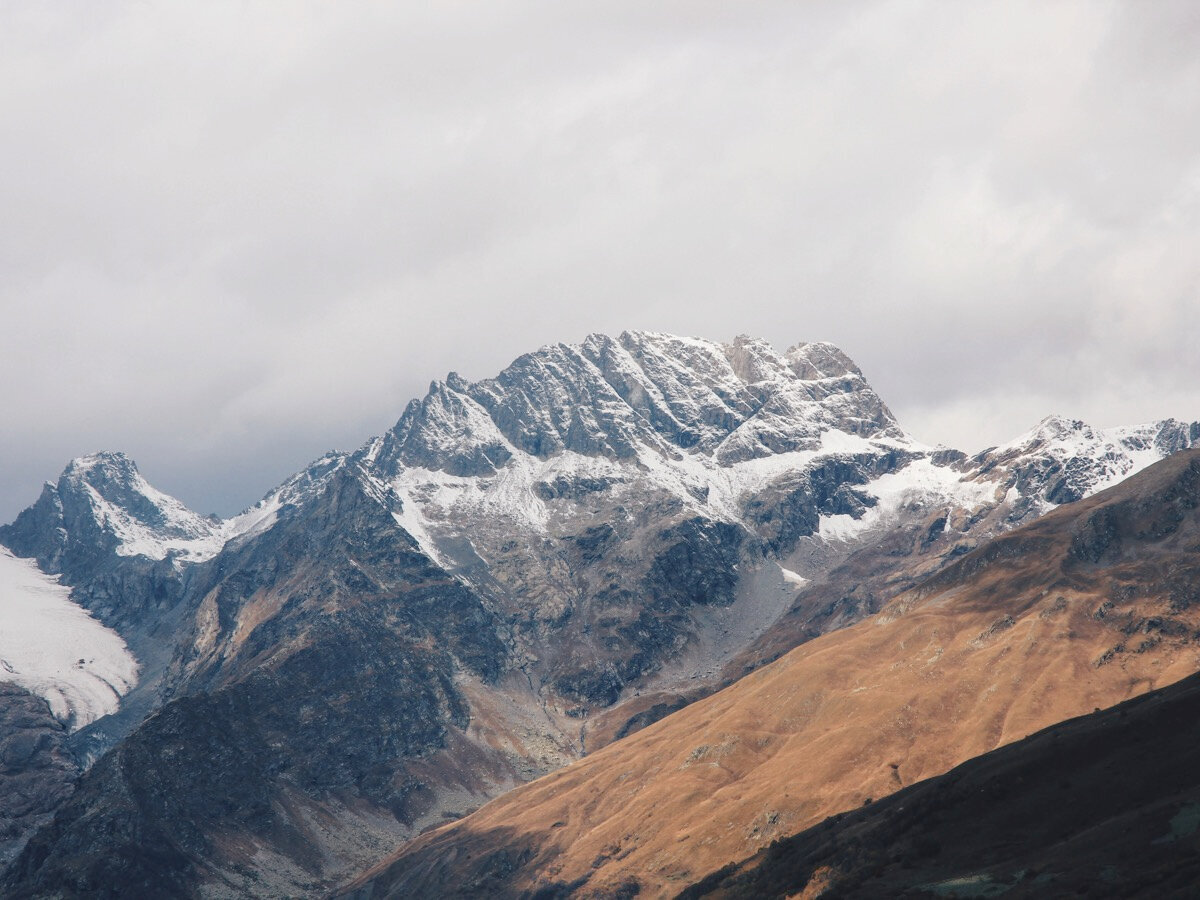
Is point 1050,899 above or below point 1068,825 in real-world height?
above

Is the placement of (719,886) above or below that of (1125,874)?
below

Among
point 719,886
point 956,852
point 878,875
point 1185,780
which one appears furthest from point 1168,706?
point 719,886

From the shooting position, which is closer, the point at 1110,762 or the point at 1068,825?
the point at 1068,825

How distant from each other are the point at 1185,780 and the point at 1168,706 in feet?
65.2

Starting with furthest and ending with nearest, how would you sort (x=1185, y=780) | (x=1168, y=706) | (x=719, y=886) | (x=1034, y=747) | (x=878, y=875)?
(x=719, y=886), (x=1034, y=747), (x=1168, y=706), (x=878, y=875), (x=1185, y=780)

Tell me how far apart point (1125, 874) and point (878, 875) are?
33606 mm

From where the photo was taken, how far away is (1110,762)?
122 meters

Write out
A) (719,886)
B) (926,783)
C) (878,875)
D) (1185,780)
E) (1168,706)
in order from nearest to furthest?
(1185,780)
(878,875)
(1168,706)
(926,783)
(719,886)

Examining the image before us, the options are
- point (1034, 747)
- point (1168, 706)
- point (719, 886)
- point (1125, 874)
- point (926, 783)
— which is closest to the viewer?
point (1125, 874)

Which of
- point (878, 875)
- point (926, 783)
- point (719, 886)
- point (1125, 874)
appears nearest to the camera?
point (1125, 874)

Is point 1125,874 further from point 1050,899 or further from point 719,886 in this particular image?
point 719,886

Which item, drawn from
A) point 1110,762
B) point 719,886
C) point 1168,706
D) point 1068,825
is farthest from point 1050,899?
point 719,886

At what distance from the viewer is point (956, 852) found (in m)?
116

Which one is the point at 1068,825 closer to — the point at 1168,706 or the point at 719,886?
the point at 1168,706
